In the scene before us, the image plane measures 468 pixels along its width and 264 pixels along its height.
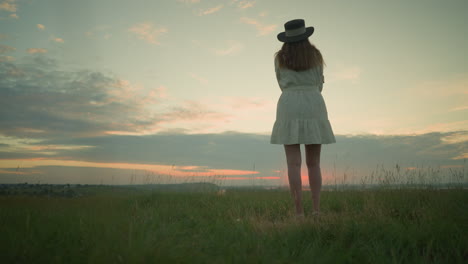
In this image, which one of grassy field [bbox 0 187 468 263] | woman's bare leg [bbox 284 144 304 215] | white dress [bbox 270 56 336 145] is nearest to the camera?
grassy field [bbox 0 187 468 263]

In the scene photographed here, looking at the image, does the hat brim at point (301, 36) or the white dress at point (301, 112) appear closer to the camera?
the white dress at point (301, 112)

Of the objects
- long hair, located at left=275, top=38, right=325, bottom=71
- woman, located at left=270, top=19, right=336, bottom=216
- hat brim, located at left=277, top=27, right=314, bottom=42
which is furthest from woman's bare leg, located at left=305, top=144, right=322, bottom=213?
hat brim, located at left=277, top=27, right=314, bottom=42

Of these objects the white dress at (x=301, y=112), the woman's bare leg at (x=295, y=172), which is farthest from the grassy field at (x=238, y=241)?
the white dress at (x=301, y=112)

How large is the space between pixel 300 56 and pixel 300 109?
70 centimetres

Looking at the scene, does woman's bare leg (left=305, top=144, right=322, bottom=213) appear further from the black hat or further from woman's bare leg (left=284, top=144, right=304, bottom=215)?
the black hat

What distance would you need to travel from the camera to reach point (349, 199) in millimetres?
5344

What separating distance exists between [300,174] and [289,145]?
41cm

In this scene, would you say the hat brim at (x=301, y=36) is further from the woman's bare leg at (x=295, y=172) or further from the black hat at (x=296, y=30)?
the woman's bare leg at (x=295, y=172)

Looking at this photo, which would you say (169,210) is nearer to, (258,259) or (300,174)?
(300,174)

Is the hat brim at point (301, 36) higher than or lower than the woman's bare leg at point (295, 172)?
higher

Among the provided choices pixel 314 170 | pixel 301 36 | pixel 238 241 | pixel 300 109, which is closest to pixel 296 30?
pixel 301 36

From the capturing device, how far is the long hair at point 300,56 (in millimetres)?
3721

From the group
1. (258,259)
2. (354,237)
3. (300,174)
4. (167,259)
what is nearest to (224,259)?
(258,259)

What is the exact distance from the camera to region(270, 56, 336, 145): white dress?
3.64 m
